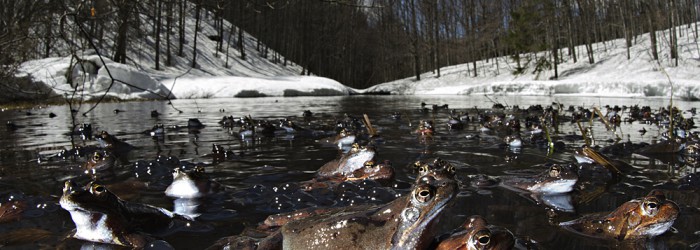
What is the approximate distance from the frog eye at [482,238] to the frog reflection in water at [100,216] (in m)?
2.18

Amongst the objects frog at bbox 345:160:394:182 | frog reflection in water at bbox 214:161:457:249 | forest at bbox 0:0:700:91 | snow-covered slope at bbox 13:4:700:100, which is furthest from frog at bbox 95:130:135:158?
forest at bbox 0:0:700:91

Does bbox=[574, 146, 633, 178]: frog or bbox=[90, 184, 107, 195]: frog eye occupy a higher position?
bbox=[90, 184, 107, 195]: frog eye

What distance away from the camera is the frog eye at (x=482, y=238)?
2.19m

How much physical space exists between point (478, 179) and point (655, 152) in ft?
12.0

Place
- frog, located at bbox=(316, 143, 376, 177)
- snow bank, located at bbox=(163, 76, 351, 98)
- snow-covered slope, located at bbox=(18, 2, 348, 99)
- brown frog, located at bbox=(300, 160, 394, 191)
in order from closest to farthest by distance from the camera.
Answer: brown frog, located at bbox=(300, 160, 394, 191)
frog, located at bbox=(316, 143, 376, 177)
snow-covered slope, located at bbox=(18, 2, 348, 99)
snow bank, located at bbox=(163, 76, 351, 98)

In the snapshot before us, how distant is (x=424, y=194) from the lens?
2.21 metres

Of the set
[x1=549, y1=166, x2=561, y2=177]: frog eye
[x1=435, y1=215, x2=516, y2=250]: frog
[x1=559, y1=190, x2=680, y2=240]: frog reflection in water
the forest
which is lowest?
[x1=559, y1=190, x2=680, y2=240]: frog reflection in water

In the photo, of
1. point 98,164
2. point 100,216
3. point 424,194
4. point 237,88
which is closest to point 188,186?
point 100,216

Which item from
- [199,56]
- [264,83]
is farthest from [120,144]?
[199,56]

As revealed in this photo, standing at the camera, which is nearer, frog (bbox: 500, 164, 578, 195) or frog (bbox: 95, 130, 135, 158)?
frog (bbox: 500, 164, 578, 195)

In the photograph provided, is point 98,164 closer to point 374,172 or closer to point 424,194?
point 374,172

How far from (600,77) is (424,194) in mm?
37651

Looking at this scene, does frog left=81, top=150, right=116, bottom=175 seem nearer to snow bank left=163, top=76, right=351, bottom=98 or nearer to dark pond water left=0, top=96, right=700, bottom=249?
dark pond water left=0, top=96, right=700, bottom=249

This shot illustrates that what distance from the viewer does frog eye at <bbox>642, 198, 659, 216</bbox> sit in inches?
119
